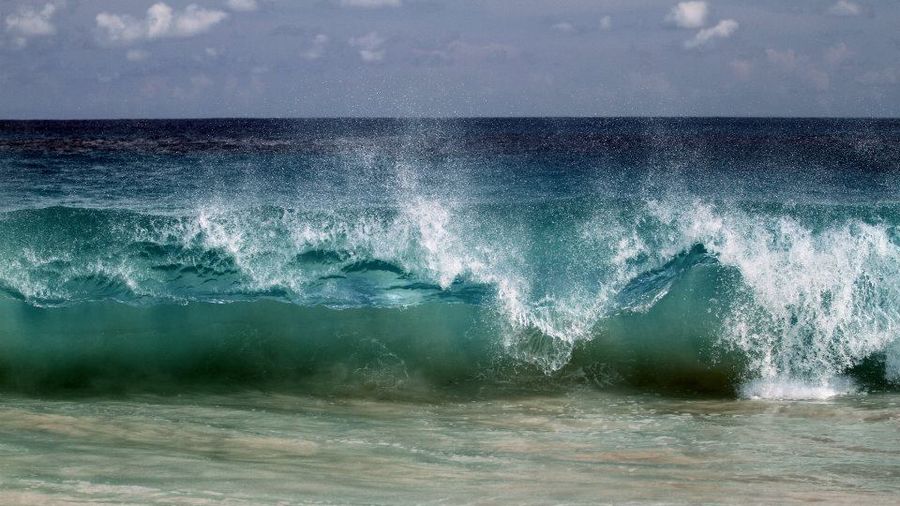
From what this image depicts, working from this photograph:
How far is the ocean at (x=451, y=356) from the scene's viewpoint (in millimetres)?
5484

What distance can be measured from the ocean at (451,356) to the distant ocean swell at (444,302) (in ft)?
0.10

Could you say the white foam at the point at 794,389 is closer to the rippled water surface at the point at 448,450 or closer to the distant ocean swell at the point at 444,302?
the distant ocean swell at the point at 444,302

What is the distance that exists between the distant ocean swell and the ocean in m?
0.03

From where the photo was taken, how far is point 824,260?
9789mm

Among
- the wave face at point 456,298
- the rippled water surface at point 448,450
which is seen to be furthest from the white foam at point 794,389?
the rippled water surface at point 448,450

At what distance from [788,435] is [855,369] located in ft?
8.67

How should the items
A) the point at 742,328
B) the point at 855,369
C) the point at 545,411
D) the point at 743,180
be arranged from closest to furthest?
the point at 545,411, the point at 855,369, the point at 742,328, the point at 743,180

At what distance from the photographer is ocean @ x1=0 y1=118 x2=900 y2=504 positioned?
18.0 feet

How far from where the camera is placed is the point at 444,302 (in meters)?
10.1

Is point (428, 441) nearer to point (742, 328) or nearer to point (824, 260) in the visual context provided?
point (742, 328)

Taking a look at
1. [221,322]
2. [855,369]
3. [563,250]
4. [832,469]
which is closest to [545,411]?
[832,469]

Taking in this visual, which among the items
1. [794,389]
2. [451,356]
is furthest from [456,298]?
[794,389]

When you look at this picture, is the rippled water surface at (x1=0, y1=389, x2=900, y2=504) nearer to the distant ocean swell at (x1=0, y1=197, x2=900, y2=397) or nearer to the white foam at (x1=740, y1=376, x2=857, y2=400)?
the white foam at (x1=740, y1=376, x2=857, y2=400)

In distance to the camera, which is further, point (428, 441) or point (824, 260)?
point (824, 260)
